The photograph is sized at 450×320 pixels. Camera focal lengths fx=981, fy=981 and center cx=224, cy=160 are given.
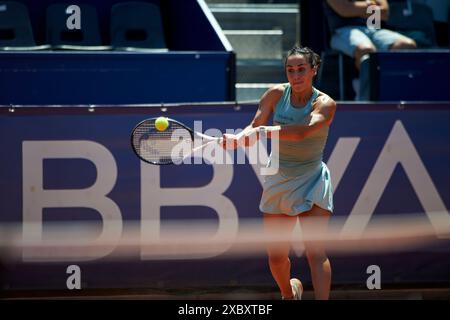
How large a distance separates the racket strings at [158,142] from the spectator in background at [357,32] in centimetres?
288

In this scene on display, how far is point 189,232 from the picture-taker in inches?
263

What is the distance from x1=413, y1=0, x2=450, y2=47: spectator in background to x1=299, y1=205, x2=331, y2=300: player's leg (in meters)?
4.35

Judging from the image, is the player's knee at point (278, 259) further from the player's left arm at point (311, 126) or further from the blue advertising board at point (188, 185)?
the blue advertising board at point (188, 185)

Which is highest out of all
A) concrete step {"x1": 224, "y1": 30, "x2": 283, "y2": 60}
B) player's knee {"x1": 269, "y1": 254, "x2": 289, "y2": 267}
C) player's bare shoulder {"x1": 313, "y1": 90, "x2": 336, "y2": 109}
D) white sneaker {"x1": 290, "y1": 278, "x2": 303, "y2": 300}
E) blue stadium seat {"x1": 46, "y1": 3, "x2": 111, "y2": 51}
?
blue stadium seat {"x1": 46, "y1": 3, "x2": 111, "y2": 51}

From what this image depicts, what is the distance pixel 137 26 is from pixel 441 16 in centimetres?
296

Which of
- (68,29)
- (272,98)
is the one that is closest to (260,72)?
(68,29)

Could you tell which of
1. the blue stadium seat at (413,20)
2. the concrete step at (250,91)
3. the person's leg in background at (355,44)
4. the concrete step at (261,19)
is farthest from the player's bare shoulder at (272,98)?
the concrete step at (261,19)

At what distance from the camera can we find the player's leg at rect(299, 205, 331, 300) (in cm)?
568

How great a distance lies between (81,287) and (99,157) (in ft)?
2.89

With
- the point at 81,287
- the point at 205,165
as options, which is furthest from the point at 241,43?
the point at 81,287

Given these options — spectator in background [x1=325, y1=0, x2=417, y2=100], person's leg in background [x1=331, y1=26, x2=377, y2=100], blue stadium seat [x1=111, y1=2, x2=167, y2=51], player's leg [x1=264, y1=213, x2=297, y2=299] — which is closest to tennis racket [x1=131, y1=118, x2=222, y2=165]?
player's leg [x1=264, y1=213, x2=297, y2=299]

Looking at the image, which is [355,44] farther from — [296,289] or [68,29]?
[296,289]

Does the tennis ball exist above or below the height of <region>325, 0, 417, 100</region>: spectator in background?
below

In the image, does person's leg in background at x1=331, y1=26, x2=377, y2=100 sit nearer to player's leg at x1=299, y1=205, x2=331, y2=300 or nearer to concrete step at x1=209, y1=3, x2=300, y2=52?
concrete step at x1=209, y1=3, x2=300, y2=52
